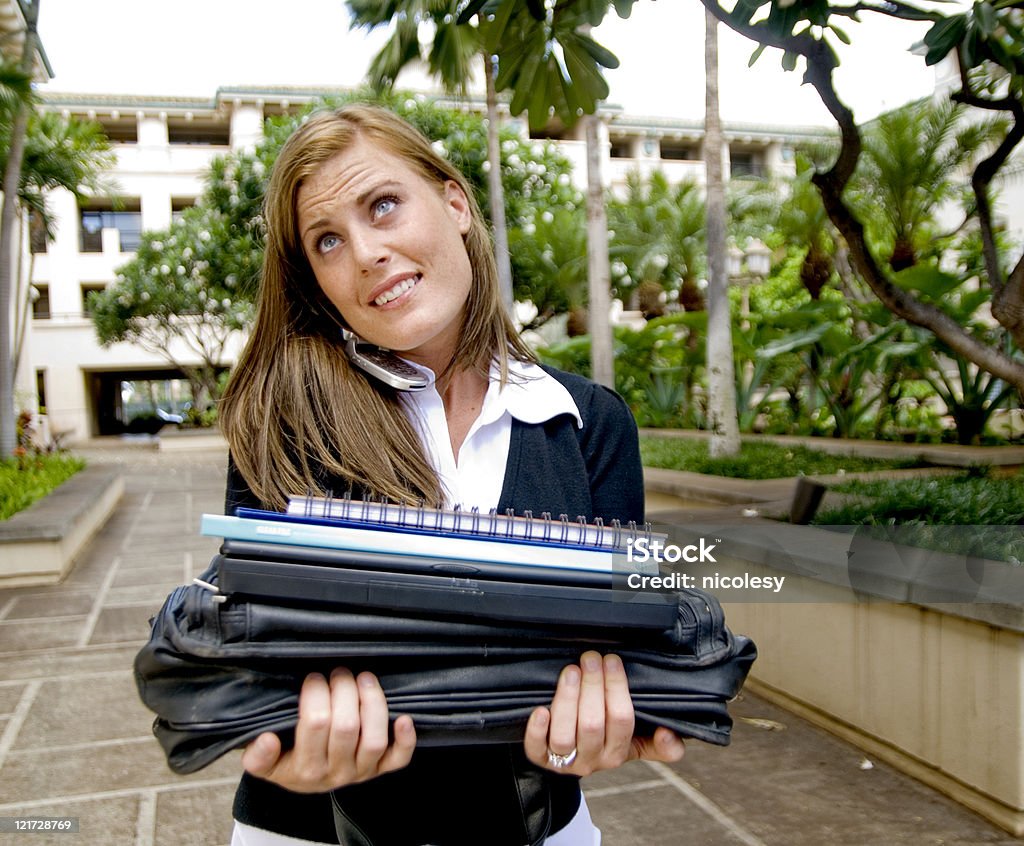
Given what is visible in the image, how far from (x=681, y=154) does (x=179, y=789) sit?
35.6 m

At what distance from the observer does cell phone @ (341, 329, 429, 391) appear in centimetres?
118

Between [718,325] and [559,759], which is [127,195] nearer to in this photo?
[718,325]

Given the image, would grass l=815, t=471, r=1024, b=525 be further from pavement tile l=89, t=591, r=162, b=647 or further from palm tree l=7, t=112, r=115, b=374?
palm tree l=7, t=112, r=115, b=374

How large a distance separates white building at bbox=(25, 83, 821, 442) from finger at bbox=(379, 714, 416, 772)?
31.0m

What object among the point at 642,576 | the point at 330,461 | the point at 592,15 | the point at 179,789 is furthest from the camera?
the point at 179,789

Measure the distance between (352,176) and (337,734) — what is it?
0.68 meters

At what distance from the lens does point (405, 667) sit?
2.73 ft

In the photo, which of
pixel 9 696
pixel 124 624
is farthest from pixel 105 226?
pixel 9 696

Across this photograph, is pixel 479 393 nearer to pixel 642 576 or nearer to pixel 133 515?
pixel 642 576

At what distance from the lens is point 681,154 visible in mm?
35969

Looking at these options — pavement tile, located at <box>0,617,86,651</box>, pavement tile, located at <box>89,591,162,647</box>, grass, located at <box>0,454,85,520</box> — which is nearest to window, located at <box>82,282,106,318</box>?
grass, located at <box>0,454,85,520</box>

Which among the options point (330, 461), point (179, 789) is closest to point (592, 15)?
point (330, 461)

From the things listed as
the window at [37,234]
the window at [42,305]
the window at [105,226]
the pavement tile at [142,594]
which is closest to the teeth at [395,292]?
the pavement tile at [142,594]

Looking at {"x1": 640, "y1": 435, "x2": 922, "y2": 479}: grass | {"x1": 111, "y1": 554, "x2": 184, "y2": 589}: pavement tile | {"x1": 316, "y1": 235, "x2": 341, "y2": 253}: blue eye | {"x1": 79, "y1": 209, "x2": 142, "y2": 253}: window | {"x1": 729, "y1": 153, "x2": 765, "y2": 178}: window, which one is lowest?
{"x1": 111, "y1": 554, "x2": 184, "y2": 589}: pavement tile
